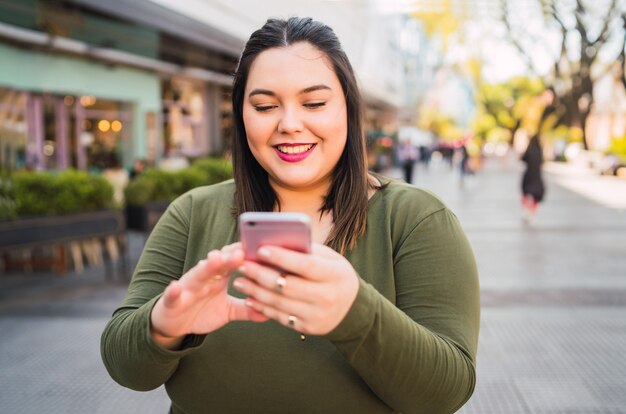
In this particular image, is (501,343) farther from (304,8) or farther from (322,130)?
(304,8)

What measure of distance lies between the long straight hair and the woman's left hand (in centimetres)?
46

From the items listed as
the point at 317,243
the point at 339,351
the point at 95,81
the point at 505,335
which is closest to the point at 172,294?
the point at 317,243

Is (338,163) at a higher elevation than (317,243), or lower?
higher

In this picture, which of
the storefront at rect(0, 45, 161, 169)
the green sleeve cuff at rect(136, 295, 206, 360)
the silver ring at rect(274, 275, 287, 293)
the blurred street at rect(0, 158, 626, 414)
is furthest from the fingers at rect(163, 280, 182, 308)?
the storefront at rect(0, 45, 161, 169)

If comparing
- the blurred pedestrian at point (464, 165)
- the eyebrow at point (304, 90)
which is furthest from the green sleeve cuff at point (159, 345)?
the blurred pedestrian at point (464, 165)

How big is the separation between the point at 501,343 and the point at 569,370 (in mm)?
640

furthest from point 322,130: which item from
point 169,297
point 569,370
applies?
point 569,370

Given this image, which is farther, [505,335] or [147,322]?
[505,335]

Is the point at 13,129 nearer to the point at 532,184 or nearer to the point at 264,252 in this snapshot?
the point at 532,184

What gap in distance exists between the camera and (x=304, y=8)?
2133 centimetres

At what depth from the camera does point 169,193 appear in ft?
30.4

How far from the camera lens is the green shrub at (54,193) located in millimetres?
7727

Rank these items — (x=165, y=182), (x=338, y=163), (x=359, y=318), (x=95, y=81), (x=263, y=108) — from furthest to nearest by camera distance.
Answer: (x=95, y=81) → (x=165, y=182) → (x=338, y=163) → (x=263, y=108) → (x=359, y=318)

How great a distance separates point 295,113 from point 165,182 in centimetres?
795
